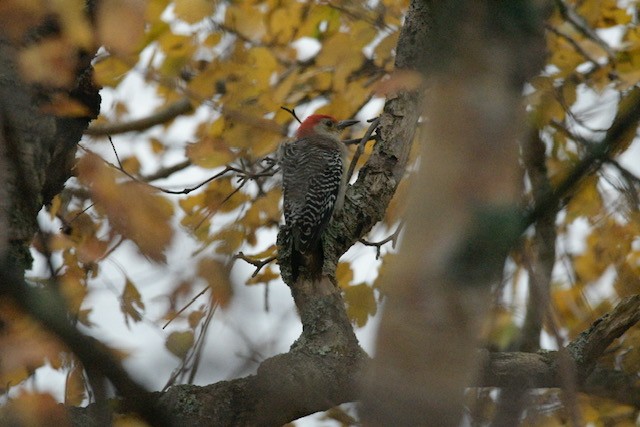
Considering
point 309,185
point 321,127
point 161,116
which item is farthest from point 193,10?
point 161,116

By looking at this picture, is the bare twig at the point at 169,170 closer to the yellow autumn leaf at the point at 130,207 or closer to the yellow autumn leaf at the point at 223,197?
the yellow autumn leaf at the point at 223,197

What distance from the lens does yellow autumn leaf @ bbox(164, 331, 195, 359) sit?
4157mm

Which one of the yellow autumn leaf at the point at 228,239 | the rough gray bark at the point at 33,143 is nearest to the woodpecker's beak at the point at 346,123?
the yellow autumn leaf at the point at 228,239

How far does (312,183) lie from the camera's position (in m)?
6.73

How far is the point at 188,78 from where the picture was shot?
8.20 m

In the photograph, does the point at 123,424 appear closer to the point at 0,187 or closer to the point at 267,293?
the point at 0,187

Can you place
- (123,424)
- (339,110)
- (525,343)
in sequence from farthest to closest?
(339,110)
(525,343)
(123,424)

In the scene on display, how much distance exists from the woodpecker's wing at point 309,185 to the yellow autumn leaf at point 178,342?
867 mm

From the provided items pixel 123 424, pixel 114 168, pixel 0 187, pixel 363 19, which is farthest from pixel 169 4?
pixel 123 424

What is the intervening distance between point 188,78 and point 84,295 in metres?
3.89

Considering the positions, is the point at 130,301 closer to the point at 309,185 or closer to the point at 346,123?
the point at 309,185

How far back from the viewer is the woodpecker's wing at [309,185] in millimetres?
5297

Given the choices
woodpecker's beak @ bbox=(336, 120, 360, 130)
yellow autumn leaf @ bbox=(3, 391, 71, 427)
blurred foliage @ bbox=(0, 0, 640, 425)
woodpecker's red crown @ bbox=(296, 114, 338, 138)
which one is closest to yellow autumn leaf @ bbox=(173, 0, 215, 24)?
blurred foliage @ bbox=(0, 0, 640, 425)

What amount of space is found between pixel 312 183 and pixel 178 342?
2.77 metres
